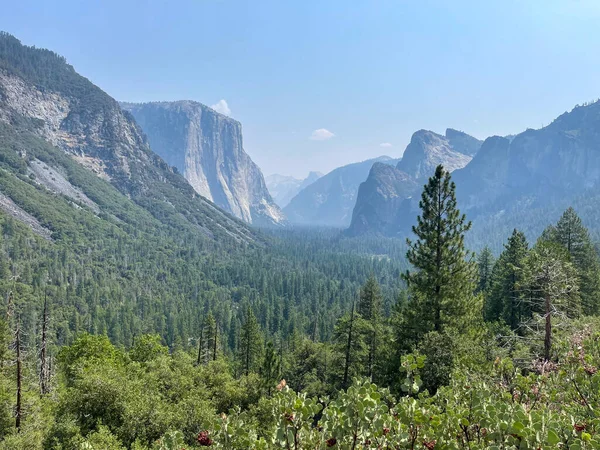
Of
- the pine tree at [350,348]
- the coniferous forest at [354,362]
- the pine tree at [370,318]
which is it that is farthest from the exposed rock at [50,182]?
the pine tree at [350,348]

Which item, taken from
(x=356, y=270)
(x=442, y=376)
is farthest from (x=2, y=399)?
(x=356, y=270)

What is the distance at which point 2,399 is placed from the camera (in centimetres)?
2233

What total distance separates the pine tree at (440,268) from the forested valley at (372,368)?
73 mm

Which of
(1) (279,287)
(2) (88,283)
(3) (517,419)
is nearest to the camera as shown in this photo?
(3) (517,419)

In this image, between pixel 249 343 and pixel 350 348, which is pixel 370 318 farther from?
pixel 249 343

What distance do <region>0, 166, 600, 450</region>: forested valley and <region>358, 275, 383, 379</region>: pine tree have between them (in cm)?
29

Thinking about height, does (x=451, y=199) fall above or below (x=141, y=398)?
above

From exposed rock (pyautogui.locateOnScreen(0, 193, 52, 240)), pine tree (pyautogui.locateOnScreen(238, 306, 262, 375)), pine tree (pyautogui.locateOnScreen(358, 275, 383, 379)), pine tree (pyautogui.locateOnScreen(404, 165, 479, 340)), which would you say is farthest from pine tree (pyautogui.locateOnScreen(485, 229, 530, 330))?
exposed rock (pyautogui.locateOnScreen(0, 193, 52, 240))

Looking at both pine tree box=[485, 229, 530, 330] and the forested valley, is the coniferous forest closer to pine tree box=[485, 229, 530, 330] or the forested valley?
the forested valley

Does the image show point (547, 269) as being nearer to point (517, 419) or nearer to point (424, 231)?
point (424, 231)

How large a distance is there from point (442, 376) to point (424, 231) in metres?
7.65

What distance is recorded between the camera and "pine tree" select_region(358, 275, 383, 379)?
1335 inches

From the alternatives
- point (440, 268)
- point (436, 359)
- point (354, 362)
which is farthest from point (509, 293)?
point (436, 359)

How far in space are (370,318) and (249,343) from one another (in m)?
14.8
